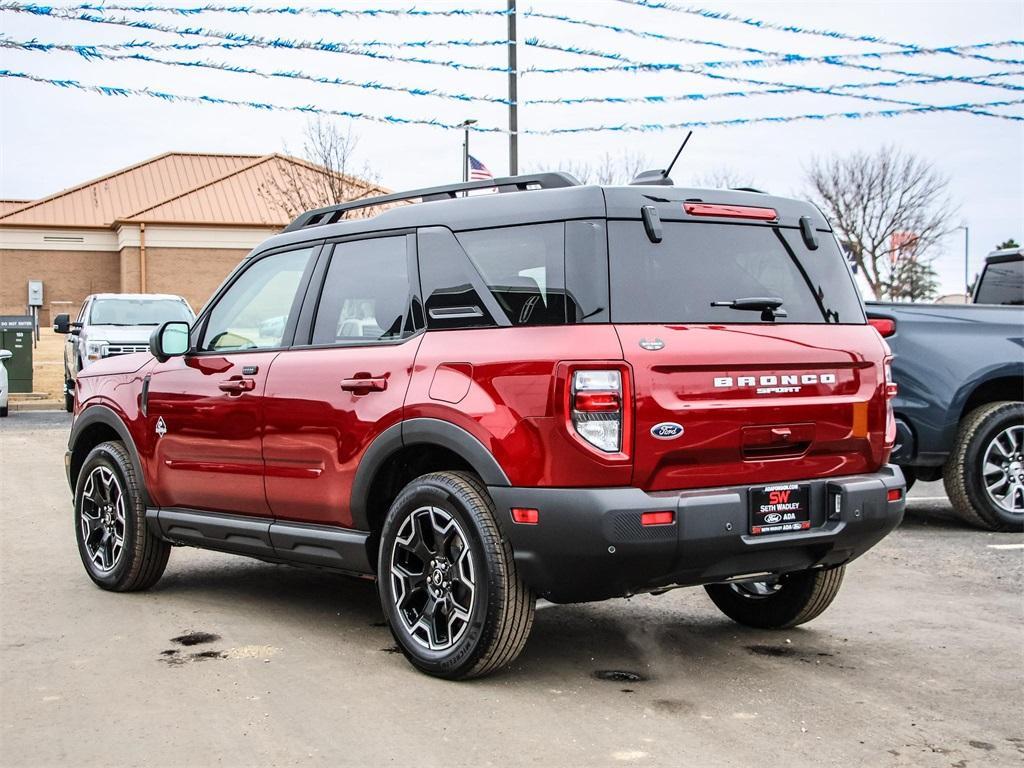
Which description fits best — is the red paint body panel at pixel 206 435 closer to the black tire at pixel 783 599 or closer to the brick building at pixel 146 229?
the black tire at pixel 783 599

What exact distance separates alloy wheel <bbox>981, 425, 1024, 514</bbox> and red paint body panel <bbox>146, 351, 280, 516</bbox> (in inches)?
220

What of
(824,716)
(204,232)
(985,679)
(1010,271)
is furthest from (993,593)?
(204,232)

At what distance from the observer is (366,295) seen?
19.1 ft

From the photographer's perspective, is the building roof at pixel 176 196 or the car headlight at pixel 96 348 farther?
the building roof at pixel 176 196

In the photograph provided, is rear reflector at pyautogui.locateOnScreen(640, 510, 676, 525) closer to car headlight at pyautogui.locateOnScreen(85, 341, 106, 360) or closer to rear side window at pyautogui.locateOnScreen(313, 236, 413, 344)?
rear side window at pyautogui.locateOnScreen(313, 236, 413, 344)

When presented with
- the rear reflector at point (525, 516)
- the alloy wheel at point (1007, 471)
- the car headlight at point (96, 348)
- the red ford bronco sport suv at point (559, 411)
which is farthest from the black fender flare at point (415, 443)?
the car headlight at point (96, 348)

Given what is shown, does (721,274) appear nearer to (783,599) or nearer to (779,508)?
(779,508)

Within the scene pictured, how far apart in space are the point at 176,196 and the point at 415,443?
Result: 4703 cm

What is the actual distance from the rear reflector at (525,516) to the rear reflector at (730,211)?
1.40 metres

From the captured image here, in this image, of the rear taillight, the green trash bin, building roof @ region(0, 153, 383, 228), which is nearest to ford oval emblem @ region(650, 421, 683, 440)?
the rear taillight

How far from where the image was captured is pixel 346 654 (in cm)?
564

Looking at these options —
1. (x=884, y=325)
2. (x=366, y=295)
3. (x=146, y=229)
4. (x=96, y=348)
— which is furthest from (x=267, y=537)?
(x=146, y=229)

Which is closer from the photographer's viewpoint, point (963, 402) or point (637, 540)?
point (637, 540)

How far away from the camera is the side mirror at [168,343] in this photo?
265 inches
